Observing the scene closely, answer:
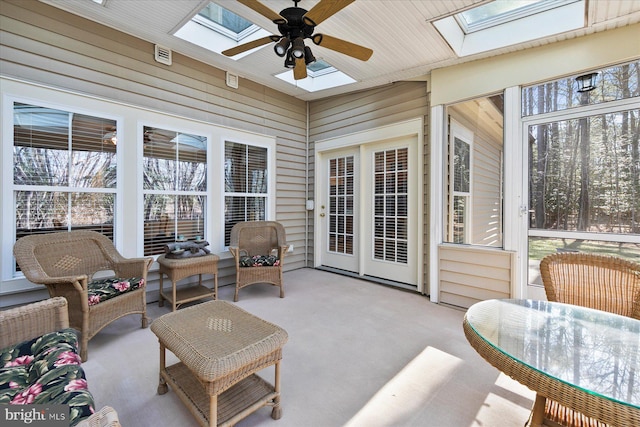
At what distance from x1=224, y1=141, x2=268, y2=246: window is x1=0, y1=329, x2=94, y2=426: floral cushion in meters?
2.73

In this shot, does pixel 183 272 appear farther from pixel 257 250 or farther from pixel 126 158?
pixel 126 158

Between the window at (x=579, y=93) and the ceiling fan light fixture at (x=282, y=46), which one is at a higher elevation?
the ceiling fan light fixture at (x=282, y=46)

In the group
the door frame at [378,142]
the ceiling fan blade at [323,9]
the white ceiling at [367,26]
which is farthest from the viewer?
the door frame at [378,142]

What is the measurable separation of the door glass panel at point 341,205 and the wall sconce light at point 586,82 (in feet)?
9.68

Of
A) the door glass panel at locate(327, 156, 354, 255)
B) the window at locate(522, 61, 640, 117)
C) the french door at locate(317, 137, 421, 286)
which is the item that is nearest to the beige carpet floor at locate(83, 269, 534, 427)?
the french door at locate(317, 137, 421, 286)

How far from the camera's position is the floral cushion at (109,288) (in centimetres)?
234

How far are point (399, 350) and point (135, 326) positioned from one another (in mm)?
2576

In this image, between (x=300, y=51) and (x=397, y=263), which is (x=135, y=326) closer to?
(x=300, y=51)

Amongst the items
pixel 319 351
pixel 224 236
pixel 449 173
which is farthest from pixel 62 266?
pixel 449 173

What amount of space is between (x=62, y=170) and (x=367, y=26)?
341cm

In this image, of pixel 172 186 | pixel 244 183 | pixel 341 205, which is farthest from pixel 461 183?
pixel 172 186

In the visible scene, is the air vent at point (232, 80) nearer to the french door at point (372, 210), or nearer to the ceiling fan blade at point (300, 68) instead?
the ceiling fan blade at point (300, 68)

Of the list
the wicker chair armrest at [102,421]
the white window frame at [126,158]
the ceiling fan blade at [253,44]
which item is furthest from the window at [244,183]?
the wicker chair armrest at [102,421]

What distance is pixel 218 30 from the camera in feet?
11.0
